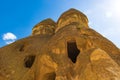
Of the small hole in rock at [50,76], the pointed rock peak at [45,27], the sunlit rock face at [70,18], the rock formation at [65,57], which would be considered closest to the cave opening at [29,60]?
the rock formation at [65,57]

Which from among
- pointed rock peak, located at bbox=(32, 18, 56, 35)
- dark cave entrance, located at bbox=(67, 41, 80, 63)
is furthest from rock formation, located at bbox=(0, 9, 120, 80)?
pointed rock peak, located at bbox=(32, 18, 56, 35)

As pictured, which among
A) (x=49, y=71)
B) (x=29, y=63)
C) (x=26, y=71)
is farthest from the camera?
(x=29, y=63)

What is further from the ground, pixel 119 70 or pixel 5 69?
pixel 5 69

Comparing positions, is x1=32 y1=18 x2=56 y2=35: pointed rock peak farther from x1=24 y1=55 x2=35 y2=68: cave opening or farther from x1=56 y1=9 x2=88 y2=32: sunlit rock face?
x1=24 y1=55 x2=35 y2=68: cave opening

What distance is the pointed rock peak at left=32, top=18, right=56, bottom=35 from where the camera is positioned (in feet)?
129

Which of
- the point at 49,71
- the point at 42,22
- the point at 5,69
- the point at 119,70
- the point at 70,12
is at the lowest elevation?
the point at 119,70

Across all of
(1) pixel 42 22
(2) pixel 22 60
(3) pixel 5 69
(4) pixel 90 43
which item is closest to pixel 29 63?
(2) pixel 22 60

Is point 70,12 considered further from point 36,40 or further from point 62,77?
point 62,77

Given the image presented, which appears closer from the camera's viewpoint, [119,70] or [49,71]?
[119,70]

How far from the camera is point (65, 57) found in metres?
22.6

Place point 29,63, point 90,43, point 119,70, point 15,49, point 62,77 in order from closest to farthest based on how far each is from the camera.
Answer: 1. point 119,70
2. point 62,77
3. point 90,43
4. point 29,63
5. point 15,49

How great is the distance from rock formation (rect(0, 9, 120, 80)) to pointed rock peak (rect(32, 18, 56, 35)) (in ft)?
18.7

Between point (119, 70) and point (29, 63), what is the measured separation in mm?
12730

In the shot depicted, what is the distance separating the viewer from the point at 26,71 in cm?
2600
